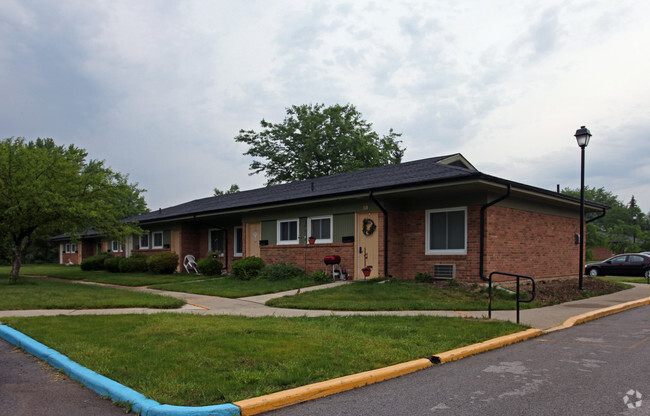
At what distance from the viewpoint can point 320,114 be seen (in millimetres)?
43938

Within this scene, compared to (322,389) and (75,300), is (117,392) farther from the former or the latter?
(75,300)

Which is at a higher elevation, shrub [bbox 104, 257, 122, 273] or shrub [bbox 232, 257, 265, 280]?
shrub [bbox 232, 257, 265, 280]

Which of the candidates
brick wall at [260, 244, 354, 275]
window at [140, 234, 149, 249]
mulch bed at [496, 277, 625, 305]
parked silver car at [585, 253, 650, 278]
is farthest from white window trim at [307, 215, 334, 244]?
parked silver car at [585, 253, 650, 278]

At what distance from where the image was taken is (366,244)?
16062mm

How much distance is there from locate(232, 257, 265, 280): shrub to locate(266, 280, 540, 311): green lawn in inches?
195

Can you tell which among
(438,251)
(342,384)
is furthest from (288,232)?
(342,384)

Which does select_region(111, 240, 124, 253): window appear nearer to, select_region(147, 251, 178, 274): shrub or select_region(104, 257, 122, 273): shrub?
select_region(104, 257, 122, 273): shrub

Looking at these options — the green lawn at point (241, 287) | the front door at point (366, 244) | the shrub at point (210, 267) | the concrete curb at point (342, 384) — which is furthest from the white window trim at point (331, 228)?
the concrete curb at point (342, 384)

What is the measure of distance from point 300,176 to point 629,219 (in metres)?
77.7

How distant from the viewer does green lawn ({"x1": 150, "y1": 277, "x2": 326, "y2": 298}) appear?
13992 mm

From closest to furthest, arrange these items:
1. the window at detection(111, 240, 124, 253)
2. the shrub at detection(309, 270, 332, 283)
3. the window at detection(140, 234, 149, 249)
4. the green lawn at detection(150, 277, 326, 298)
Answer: the green lawn at detection(150, 277, 326, 298) < the shrub at detection(309, 270, 332, 283) < the window at detection(140, 234, 149, 249) < the window at detection(111, 240, 124, 253)

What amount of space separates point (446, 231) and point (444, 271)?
3.98 feet

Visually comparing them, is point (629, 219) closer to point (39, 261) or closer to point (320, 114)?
point (320, 114)

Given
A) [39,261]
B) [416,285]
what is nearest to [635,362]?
[416,285]
